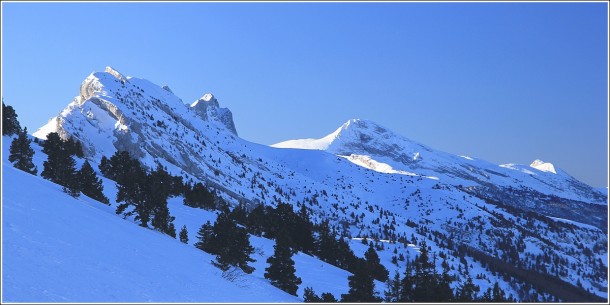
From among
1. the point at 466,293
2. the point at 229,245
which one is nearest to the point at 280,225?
the point at 466,293

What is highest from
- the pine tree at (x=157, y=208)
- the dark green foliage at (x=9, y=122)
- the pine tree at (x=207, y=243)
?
the dark green foliage at (x=9, y=122)

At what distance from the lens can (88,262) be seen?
21.3 meters

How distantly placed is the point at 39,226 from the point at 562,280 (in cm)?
21461

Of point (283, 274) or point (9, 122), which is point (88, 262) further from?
point (9, 122)

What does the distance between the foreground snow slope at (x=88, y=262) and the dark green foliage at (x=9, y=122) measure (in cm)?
3935

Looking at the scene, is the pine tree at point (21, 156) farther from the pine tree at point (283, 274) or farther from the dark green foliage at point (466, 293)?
the dark green foliage at point (466, 293)

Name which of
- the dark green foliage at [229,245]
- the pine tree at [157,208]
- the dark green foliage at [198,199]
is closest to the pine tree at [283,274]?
the dark green foliage at [229,245]

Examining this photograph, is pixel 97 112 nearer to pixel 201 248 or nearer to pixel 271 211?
pixel 271 211

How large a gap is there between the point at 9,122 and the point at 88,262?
57708 millimetres

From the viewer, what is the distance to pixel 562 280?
197 m

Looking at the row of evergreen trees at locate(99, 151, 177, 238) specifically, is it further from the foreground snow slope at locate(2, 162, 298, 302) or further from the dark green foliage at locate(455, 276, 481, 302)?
the dark green foliage at locate(455, 276, 481, 302)

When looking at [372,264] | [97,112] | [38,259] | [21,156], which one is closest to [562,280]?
[372,264]

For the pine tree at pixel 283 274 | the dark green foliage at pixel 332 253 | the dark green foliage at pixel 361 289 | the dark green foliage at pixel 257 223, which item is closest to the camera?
the pine tree at pixel 283 274

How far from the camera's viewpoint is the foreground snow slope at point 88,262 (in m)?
17.3
